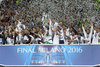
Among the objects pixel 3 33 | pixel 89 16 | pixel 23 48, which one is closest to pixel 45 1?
pixel 89 16

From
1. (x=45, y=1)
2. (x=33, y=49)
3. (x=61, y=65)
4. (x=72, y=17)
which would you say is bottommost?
(x=61, y=65)

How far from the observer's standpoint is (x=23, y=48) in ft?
33.0

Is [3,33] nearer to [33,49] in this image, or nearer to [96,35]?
[33,49]

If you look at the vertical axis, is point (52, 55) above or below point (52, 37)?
below

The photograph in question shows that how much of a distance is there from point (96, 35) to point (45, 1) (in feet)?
22.0

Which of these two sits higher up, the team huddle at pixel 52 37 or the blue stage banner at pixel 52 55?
the team huddle at pixel 52 37

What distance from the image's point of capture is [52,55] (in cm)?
995

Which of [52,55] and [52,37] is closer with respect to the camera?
[52,55]

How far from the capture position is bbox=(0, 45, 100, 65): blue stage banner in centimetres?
984

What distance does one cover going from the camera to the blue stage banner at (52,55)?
32.3 feet

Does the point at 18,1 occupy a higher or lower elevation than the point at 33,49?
higher

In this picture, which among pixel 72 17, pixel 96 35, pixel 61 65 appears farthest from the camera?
pixel 72 17

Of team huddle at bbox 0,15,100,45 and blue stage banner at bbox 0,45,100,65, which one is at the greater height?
team huddle at bbox 0,15,100,45

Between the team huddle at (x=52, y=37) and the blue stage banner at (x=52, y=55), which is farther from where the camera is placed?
the team huddle at (x=52, y=37)
